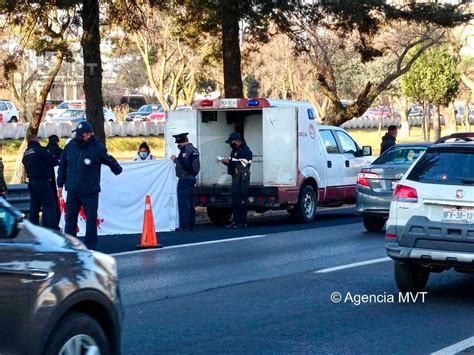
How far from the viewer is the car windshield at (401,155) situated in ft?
57.6

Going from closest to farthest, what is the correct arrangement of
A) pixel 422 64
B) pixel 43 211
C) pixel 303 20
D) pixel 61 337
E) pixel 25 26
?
pixel 61 337, pixel 43 211, pixel 25 26, pixel 303 20, pixel 422 64

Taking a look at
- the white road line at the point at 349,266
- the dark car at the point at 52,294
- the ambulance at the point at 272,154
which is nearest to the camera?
the dark car at the point at 52,294

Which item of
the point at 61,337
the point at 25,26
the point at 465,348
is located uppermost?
the point at 25,26

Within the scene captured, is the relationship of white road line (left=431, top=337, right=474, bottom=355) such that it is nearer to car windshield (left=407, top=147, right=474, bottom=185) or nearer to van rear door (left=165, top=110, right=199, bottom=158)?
car windshield (left=407, top=147, right=474, bottom=185)

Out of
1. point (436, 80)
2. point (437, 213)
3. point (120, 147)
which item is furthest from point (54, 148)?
point (120, 147)

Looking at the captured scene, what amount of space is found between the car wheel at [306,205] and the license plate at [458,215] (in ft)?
30.0

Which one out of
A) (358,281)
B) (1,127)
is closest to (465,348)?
(358,281)

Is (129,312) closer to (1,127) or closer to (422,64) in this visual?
(422,64)

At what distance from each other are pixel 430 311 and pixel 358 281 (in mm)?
1800

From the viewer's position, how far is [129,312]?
9641 mm

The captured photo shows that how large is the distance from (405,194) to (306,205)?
9.13m

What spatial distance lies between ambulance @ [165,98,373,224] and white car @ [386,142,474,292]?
8.19 meters

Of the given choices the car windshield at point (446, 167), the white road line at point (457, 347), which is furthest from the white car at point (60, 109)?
the white road line at point (457, 347)

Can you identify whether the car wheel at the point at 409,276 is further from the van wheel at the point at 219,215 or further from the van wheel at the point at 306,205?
the van wheel at the point at 219,215
